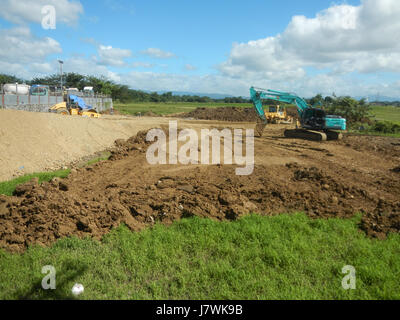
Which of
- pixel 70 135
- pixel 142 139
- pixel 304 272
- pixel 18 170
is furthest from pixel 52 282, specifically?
pixel 70 135

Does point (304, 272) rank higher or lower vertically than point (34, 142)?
lower

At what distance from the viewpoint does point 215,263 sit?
461cm

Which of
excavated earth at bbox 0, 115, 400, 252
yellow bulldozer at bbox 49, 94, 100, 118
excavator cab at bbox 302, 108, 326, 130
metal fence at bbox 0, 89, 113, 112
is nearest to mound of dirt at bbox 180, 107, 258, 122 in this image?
yellow bulldozer at bbox 49, 94, 100, 118

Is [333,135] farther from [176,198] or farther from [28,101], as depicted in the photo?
[28,101]

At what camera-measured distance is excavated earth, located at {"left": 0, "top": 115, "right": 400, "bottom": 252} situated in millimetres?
5551

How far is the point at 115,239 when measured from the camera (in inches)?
210

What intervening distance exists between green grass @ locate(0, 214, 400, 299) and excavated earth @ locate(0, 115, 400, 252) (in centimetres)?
35

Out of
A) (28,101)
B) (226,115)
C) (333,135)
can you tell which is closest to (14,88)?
(28,101)

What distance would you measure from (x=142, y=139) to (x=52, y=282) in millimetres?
10194

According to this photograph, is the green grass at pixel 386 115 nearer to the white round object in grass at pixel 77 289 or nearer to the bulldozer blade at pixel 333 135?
the bulldozer blade at pixel 333 135

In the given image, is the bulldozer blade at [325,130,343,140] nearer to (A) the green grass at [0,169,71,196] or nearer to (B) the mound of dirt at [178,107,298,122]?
(A) the green grass at [0,169,71,196]

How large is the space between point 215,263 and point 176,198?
2.36 m
